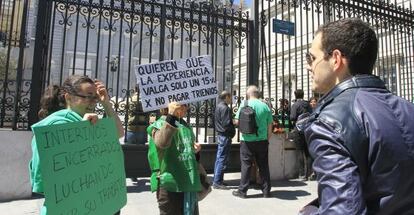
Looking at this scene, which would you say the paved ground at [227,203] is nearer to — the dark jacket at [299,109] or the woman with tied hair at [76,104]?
the dark jacket at [299,109]

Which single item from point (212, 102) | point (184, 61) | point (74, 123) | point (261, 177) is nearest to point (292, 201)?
point (261, 177)

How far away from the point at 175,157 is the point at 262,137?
364cm

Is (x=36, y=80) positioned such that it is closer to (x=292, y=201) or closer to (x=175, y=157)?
(x=175, y=157)

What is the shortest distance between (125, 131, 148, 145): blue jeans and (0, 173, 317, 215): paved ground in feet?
2.80

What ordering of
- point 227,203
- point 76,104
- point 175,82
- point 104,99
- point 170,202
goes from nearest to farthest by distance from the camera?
point 76,104 < point 104,99 < point 170,202 < point 175,82 < point 227,203

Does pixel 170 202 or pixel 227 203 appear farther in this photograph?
pixel 227 203

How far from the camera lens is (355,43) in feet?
4.91


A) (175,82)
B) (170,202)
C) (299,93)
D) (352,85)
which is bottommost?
(170,202)

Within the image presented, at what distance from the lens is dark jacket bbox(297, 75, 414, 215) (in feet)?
4.09

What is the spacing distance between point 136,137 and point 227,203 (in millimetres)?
2341

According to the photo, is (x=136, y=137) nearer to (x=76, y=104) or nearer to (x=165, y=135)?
(x=165, y=135)

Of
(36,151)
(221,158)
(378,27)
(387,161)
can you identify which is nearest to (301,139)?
(221,158)

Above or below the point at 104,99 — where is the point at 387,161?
below

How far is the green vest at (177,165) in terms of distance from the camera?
11.6ft
